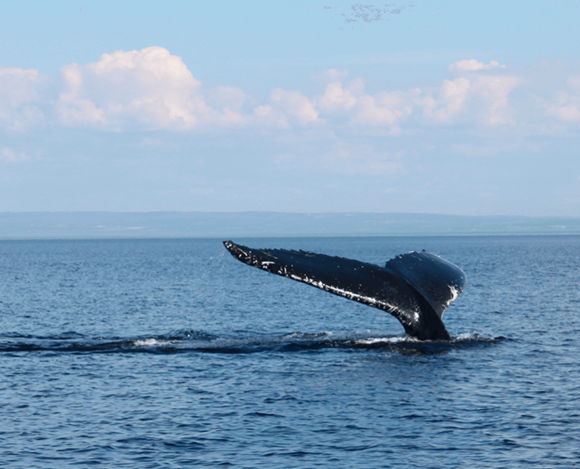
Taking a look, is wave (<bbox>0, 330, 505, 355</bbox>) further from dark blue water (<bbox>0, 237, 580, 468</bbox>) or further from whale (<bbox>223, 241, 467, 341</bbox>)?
whale (<bbox>223, 241, 467, 341</bbox>)

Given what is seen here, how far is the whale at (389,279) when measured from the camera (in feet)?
53.6

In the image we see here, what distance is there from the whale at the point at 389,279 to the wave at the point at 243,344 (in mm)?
4296

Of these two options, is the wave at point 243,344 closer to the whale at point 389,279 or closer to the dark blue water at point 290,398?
the dark blue water at point 290,398

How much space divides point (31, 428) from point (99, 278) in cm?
6291

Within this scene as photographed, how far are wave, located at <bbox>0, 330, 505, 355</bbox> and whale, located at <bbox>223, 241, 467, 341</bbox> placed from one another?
14.1ft

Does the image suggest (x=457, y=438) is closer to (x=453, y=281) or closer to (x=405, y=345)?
(x=453, y=281)

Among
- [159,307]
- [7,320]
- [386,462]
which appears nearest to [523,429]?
[386,462]

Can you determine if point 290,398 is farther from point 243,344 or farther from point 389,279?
point 243,344

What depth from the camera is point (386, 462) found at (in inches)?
536

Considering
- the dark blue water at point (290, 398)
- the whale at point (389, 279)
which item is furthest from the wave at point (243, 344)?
the whale at point (389, 279)

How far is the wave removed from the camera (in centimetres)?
2331

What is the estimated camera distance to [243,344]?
25859 millimetres

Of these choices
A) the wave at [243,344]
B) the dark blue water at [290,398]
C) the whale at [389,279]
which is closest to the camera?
the dark blue water at [290,398]

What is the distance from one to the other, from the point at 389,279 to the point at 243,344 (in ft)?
30.9
